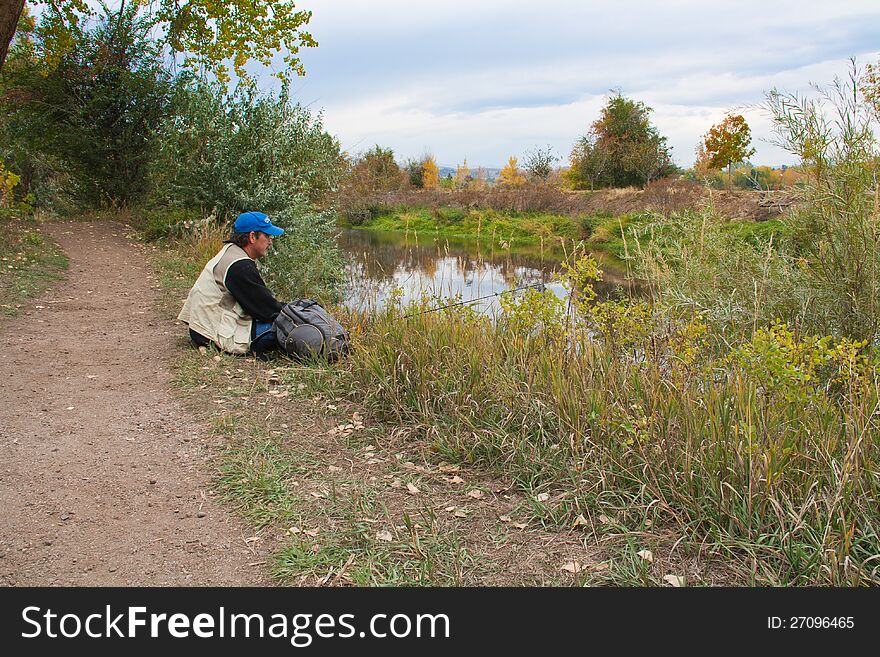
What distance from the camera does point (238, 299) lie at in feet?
20.2

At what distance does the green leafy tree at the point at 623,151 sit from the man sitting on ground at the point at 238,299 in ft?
115

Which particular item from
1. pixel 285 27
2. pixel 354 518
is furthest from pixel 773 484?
pixel 285 27

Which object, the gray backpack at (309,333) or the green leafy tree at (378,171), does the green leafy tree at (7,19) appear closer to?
the gray backpack at (309,333)

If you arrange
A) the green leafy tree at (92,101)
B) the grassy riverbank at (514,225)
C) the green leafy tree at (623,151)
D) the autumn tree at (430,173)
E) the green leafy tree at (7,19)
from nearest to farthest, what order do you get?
the green leafy tree at (7,19)
the green leafy tree at (92,101)
the grassy riverbank at (514,225)
the green leafy tree at (623,151)
the autumn tree at (430,173)

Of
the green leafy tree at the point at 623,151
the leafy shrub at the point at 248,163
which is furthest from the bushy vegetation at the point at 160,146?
the green leafy tree at the point at 623,151

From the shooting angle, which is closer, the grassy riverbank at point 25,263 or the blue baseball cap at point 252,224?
the blue baseball cap at point 252,224

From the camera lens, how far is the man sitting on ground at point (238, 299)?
6133 millimetres

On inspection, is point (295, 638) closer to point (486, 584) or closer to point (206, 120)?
point (486, 584)

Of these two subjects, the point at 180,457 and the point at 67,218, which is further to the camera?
the point at 67,218

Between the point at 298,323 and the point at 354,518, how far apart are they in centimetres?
289

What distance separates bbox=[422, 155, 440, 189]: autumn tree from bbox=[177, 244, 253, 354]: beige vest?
4907 cm

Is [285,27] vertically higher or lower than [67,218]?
higher

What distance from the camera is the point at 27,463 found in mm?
4078

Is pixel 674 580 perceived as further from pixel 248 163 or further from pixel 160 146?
pixel 160 146
